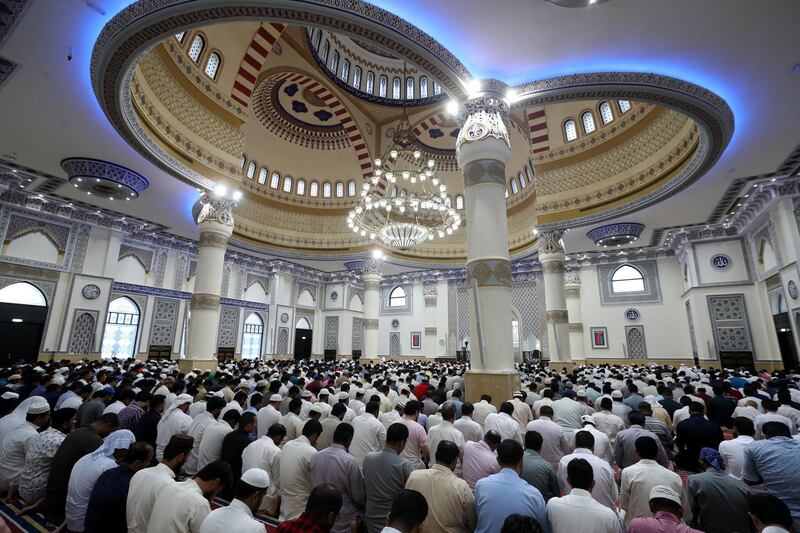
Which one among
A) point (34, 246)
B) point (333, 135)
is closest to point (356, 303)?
point (333, 135)

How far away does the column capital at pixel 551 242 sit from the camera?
963cm

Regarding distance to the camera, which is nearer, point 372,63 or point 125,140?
point 125,140

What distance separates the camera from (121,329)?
10750 mm

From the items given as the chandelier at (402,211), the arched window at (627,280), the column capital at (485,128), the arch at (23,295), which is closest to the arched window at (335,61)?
the chandelier at (402,211)

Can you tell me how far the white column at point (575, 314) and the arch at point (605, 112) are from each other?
17.0ft

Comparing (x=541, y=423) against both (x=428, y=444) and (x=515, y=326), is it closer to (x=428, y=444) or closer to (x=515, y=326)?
(x=428, y=444)

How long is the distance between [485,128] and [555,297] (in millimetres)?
5718

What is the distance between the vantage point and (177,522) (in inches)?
67.6

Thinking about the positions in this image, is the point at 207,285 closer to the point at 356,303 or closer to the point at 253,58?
the point at 253,58

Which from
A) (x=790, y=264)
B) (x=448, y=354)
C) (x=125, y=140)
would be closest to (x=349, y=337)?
(x=448, y=354)

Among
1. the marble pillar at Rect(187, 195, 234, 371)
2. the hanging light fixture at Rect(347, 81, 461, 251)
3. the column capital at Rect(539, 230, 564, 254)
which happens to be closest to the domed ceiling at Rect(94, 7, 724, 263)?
the column capital at Rect(539, 230, 564, 254)

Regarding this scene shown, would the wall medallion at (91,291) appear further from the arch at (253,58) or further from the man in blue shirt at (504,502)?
the man in blue shirt at (504,502)

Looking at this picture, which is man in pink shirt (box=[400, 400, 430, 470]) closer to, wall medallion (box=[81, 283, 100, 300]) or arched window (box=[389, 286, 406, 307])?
wall medallion (box=[81, 283, 100, 300])

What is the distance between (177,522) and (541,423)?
8.66ft
